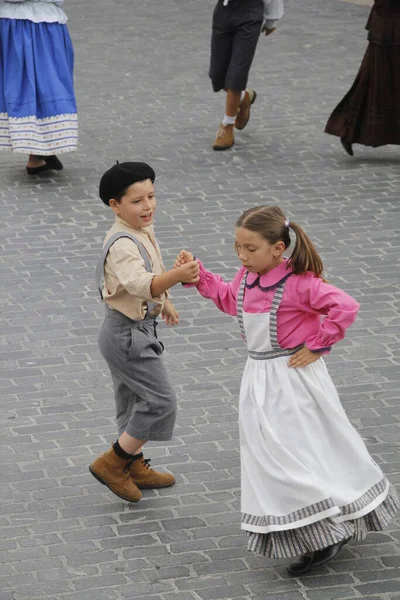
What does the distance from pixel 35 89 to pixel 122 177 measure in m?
5.12

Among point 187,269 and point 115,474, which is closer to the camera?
point 187,269

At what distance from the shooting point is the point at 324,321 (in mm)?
4539

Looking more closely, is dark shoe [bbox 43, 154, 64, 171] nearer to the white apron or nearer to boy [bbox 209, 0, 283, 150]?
boy [bbox 209, 0, 283, 150]

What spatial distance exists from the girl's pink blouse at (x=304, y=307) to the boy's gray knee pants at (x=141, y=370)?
541mm

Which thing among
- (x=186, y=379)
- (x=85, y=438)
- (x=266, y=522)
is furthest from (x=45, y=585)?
(x=186, y=379)

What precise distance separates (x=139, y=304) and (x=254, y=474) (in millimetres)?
849

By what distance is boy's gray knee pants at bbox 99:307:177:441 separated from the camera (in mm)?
5086

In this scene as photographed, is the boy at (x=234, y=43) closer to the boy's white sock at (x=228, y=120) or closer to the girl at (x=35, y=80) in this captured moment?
the boy's white sock at (x=228, y=120)

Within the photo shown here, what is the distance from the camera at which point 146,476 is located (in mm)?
5438

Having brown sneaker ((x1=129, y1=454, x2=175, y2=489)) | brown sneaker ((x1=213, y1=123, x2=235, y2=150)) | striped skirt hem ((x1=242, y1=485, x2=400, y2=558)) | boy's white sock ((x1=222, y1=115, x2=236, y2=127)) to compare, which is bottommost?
Result: brown sneaker ((x1=213, y1=123, x2=235, y2=150))

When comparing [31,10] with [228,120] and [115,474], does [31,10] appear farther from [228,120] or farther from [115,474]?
[115,474]

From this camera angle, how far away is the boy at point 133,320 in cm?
488

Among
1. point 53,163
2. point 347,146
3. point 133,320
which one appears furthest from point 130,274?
point 347,146

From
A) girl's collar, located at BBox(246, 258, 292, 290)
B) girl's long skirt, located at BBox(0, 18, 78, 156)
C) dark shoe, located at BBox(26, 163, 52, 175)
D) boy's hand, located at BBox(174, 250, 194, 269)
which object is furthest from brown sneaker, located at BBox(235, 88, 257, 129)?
girl's collar, located at BBox(246, 258, 292, 290)
